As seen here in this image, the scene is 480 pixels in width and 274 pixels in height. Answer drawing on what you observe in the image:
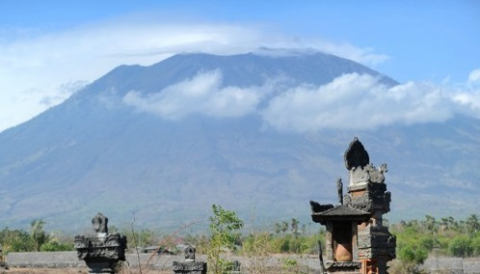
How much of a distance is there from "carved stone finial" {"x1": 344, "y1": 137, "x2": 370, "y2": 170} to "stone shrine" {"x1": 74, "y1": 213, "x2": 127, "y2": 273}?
21.8ft

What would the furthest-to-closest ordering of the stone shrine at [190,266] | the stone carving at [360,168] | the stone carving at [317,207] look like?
1. the stone shrine at [190,266]
2. the stone carving at [360,168]
3. the stone carving at [317,207]

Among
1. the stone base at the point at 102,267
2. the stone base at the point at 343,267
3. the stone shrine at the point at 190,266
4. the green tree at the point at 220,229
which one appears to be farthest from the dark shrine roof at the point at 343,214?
the stone base at the point at 102,267

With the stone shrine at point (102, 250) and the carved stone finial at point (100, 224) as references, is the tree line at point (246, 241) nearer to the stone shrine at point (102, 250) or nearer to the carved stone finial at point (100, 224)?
the stone shrine at point (102, 250)

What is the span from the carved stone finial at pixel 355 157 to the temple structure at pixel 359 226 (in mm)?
35

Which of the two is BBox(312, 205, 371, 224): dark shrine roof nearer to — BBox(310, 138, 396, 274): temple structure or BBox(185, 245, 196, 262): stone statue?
BBox(310, 138, 396, 274): temple structure

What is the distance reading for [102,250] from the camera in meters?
10.3

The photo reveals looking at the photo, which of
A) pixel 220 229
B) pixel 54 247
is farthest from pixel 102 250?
pixel 54 247

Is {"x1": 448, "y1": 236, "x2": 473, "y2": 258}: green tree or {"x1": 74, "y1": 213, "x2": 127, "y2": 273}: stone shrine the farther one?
{"x1": 448, "y1": 236, "x2": 473, "y2": 258}: green tree

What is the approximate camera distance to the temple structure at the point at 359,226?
49.1ft

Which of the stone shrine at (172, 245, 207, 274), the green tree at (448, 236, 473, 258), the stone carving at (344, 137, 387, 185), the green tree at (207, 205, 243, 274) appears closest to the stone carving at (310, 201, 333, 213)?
the stone carving at (344, 137, 387, 185)

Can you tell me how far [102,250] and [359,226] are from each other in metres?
6.36

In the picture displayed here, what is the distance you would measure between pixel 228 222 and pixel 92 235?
87.6 inches

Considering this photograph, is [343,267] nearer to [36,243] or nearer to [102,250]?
[102,250]

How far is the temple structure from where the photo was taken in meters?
15.0
